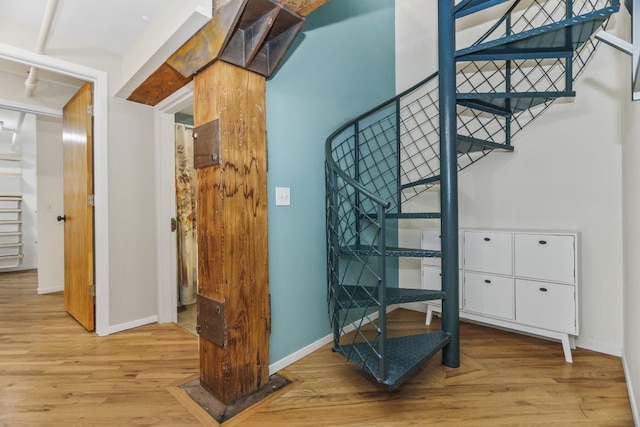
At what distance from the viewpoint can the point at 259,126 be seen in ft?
5.46

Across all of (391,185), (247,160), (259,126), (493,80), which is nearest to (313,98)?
(259,126)

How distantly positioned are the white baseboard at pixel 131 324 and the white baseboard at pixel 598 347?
3308mm

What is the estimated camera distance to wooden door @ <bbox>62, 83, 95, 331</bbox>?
7.94 ft

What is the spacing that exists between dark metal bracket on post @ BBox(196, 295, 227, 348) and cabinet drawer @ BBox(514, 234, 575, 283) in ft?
6.45

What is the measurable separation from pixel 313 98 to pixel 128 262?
2034 mm

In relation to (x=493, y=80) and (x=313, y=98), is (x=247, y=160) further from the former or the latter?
(x=493, y=80)

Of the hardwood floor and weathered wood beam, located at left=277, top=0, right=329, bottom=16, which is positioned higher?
weathered wood beam, located at left=277, top=0, right=329, bottom=16

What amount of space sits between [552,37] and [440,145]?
0.80 metres

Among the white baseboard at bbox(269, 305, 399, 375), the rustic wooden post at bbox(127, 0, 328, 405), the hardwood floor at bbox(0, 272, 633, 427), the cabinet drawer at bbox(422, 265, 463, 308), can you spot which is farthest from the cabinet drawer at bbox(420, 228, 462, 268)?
the rustic wooden post at bbox(127, 0, 328, 405)

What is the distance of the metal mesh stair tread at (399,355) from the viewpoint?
1.46 m

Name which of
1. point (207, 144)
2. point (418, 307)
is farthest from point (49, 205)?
point (418, 307)

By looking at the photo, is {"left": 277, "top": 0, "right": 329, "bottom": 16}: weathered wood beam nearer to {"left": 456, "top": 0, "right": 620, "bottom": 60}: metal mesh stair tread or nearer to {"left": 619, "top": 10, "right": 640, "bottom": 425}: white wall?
{"left": 456, "top": 0, "right": 620, "bottom": 60}: metal mesh stair tread

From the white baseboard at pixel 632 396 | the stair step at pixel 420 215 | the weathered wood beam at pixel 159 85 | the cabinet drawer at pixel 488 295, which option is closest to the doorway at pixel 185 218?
the weathered wood beam at pixel 159 85

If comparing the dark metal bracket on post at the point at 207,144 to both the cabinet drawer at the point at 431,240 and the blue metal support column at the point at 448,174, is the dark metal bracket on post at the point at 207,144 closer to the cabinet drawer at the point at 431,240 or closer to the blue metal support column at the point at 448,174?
the blue metal support column at the point at 448,174
